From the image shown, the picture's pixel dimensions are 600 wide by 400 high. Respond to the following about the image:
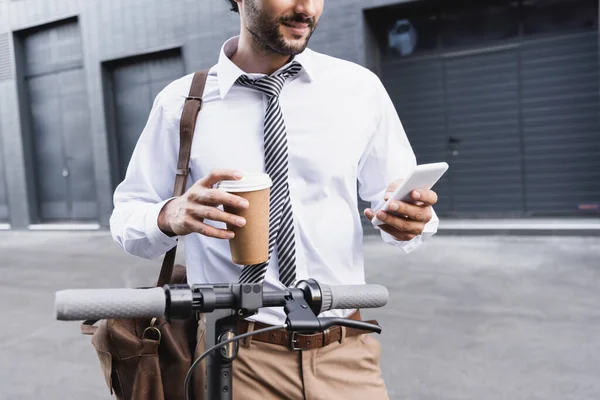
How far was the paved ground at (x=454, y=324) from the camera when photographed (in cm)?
396

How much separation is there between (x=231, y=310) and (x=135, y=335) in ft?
1.64

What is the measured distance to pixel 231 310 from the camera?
1.22 metres

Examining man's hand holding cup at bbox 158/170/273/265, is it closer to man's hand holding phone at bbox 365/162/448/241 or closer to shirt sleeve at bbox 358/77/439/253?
man's hand holding phone at bbox 365/162/448/241

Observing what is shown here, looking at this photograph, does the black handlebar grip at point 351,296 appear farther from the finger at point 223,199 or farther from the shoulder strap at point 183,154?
the shoulder strap at point 183,154

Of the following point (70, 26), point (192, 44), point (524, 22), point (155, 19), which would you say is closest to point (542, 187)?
point (524, 22)

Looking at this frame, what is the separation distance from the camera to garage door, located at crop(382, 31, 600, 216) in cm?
938

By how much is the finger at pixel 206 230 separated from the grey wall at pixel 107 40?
908 cm

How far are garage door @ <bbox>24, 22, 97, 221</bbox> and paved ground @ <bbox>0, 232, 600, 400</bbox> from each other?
531 cm

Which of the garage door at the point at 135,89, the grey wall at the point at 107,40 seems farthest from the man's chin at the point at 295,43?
the garage door at the point at 135,89

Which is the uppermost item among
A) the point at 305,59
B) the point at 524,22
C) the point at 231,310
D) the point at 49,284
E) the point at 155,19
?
the point at 155,19

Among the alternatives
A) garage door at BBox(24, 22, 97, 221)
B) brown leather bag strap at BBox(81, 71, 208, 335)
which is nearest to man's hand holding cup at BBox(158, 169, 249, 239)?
brown leather bag strap at BBox(81, 71, 208, 335)

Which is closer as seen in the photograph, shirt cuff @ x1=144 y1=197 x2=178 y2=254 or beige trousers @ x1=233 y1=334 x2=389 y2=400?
shirt cuff @ x1=144 y1=197 x2=178 y2=254

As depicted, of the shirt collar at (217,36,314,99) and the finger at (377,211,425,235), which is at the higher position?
the shirt collar at (217,36,314,99)

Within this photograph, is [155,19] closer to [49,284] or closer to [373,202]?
[49,284]
